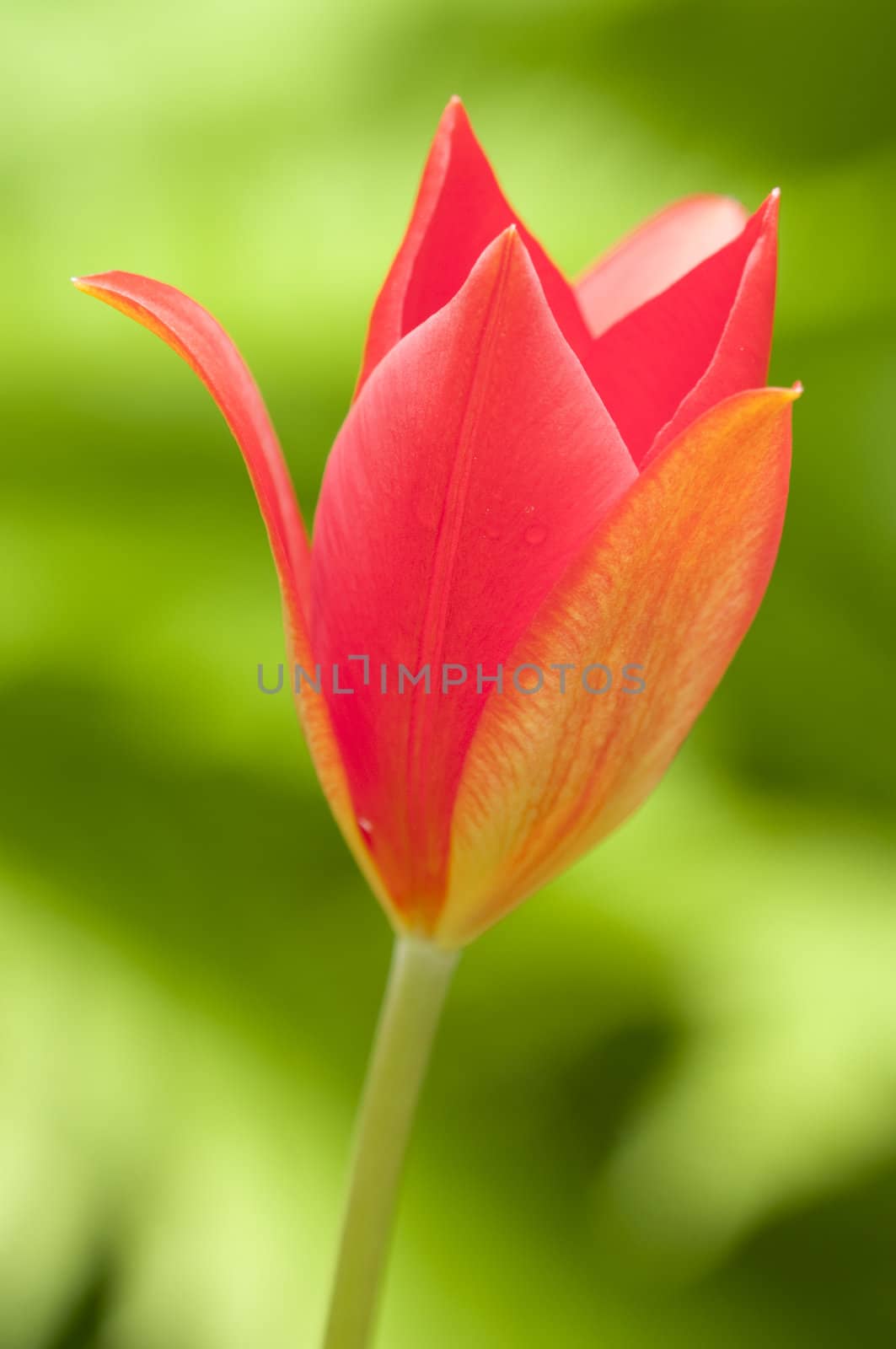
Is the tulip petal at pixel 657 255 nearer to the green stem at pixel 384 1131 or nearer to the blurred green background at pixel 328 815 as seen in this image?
the green stem at pixel 384 1131

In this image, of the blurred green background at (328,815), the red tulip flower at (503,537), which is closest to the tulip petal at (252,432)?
the red tulip flower at (503,537)

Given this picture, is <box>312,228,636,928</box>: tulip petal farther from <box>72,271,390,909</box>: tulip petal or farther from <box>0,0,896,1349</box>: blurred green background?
<box>0,0,896,1349</box>: blurred green background

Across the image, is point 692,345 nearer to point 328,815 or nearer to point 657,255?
point 657,255

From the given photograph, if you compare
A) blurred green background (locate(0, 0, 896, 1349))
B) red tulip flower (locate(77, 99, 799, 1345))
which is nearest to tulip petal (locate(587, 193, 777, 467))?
red tulip flower (locate(77, 99, 799, 1345))

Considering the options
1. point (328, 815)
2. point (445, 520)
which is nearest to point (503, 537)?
point (445, 520)

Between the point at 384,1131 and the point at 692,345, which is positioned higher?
the point at 692,345

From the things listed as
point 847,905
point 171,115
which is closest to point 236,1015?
point 847,905
